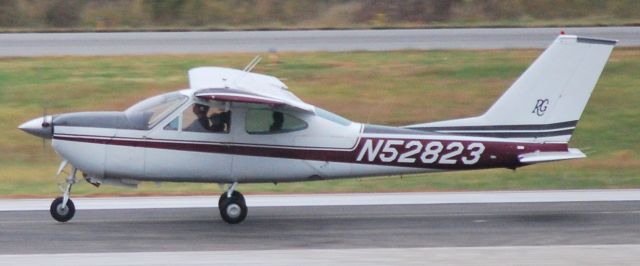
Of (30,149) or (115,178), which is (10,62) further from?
(115,178)

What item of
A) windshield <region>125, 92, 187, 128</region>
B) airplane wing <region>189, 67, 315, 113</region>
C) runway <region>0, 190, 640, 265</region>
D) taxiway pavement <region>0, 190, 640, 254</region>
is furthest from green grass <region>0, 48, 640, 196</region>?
windshield <region>125, 92, 187, 128</region>

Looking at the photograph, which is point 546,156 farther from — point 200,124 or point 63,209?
point 63,209

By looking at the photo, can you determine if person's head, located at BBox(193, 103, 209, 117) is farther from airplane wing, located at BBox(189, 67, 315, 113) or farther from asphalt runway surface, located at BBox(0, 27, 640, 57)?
asphalt runway surface, located at BBox(0, 27, 640, 57)

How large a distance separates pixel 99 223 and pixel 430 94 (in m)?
11.2

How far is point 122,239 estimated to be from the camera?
12.7 metres

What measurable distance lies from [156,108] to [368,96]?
10300 millimetres

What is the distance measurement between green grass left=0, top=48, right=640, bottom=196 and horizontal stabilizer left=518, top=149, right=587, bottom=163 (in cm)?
355

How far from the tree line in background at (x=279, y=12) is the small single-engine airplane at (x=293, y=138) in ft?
71.9

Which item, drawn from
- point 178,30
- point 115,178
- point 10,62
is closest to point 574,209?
point 115,178

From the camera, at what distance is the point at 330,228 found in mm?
13461

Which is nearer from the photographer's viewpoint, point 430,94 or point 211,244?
point 211,244

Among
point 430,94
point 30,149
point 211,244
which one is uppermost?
point 430,94

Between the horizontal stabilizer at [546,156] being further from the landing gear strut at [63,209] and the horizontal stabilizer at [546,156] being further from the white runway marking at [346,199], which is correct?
the landing gear strut at [63,209]

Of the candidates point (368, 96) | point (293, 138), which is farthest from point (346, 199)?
point (368, 96)
